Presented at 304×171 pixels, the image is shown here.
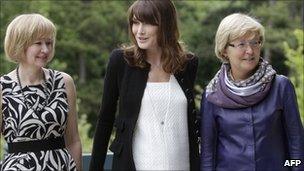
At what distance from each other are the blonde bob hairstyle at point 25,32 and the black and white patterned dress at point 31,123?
19 centimetres

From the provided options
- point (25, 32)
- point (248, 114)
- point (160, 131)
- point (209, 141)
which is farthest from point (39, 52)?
point (248, 114)

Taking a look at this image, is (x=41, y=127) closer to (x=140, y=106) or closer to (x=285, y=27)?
(x=140, y=106)

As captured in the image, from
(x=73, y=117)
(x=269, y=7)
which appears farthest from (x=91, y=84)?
(x=73, y=117)

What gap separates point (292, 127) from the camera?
3.24 m

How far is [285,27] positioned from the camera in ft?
78.9

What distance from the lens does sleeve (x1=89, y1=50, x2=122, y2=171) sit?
3.30m

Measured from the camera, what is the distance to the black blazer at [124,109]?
3.21 metres

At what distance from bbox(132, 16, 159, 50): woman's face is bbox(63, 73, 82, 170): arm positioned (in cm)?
49

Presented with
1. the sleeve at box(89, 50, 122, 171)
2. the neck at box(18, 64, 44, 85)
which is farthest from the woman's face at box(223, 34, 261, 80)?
the neck at box(18, 64, 44, 85)

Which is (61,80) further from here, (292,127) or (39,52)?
(292,127)

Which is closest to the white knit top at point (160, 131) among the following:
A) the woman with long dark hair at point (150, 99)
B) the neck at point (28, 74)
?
the woman with long dark hair at point (150, 99)

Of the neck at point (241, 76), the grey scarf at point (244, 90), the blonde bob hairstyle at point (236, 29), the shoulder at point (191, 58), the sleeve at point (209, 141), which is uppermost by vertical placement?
the blonde bob hairstyle at point (236, 29)

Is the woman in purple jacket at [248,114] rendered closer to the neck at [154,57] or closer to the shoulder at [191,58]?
the shoulder at [191,58]

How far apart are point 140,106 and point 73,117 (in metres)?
0.43
